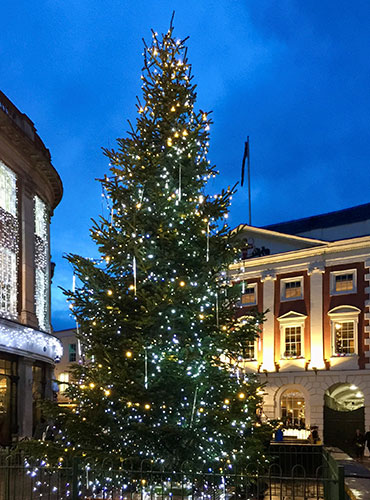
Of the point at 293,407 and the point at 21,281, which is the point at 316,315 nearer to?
the point at 293,407

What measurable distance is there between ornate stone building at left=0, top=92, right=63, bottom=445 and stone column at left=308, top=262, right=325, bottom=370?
15269 mm

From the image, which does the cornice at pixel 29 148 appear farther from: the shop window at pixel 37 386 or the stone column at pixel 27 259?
the shop window at pixel 37 386

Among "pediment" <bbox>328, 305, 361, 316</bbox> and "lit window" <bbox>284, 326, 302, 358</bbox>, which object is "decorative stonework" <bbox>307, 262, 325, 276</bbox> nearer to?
"pediment" <bbox>328, 305, 361, 316</bbox>

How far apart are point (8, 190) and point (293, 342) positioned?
1979 centimetres

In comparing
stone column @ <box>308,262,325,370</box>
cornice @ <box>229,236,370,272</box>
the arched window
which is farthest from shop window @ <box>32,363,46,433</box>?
stone column @ <box>308,262,325,370</box>

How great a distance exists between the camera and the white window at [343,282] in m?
35.5

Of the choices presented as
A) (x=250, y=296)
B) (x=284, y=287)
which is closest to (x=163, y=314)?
(x=284, y=287)

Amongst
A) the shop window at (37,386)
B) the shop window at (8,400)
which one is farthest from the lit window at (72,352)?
the shop window at (8,400)

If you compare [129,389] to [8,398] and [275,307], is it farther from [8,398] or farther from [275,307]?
[275,307]

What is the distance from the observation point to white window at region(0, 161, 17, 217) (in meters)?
24.4

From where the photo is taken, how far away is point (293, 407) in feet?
120

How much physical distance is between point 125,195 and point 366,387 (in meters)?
25.1

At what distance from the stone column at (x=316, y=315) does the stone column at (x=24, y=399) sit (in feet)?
56.9

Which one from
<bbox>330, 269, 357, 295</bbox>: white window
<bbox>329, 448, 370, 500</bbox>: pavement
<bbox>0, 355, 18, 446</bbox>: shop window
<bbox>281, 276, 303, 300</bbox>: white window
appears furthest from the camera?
<bbox>281, 276, 303, 300</bbox>: white window
